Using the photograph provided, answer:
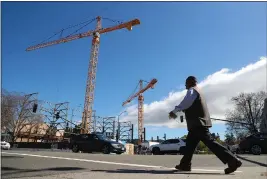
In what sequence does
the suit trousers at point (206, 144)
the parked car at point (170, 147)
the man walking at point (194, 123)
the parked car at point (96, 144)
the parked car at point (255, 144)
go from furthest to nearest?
the parked car at point (170, 147) < the parked car at point (96, 144) < the parked car at point (255, 144) < the man walking at point (194, 123) < the suit trousers at point (206, 144)

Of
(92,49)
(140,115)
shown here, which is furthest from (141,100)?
(92,49)

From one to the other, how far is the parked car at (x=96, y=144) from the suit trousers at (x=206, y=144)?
613 inches

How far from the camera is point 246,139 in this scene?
19500 mm

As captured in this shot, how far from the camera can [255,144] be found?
19.0m

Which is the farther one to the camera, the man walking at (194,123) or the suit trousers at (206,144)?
the man walking at (194,123)

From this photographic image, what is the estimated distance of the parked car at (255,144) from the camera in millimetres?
18756

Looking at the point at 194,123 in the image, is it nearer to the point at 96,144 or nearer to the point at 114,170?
the point at 114,170

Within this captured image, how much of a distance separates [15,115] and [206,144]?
211 ft

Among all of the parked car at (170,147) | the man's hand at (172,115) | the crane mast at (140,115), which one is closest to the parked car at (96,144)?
the parked car at (170,147)

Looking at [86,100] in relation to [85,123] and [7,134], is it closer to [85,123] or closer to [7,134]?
[85,123]

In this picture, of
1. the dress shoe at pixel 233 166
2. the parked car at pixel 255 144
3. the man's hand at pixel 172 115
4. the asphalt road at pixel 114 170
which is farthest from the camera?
the parked car at pixel 255 144

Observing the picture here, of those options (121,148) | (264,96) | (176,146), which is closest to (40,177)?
(121,148)

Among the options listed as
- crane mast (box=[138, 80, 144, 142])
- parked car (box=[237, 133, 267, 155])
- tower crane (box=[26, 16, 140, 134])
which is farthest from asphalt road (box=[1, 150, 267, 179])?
crane mast (box=[138, 80, 144, 142])

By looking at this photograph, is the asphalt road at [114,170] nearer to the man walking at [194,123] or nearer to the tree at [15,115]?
the man walking at [194,123]
